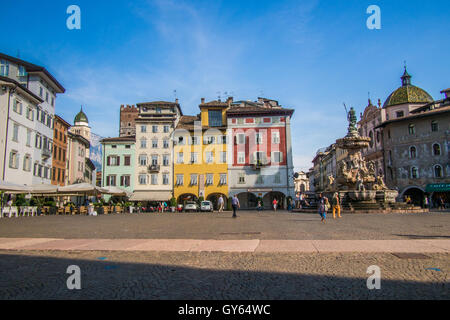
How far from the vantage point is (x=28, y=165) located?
37.2 m

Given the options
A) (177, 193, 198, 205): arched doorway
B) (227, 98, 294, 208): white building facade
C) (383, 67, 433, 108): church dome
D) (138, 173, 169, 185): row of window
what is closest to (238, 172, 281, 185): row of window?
(227, 98, 294, 208): white building facade

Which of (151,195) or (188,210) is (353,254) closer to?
(188,210)

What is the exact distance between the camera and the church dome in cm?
5184

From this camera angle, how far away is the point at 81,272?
5.66m

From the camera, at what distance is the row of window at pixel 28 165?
34125mm

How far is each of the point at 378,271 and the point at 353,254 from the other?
1635 mm

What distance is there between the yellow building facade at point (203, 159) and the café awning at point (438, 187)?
27001mm

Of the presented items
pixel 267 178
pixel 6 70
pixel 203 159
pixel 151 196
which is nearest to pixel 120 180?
pixel 151 196

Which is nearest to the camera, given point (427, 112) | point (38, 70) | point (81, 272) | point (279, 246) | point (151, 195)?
point (81, 272)

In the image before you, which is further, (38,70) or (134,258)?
(38,70)

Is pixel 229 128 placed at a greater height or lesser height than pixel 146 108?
lesser

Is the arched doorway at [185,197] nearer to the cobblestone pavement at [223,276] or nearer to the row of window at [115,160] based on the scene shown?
the row of window at [115,160]

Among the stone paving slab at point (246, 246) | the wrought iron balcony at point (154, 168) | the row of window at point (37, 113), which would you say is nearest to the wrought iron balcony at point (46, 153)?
the row of window at point (37, 113)
